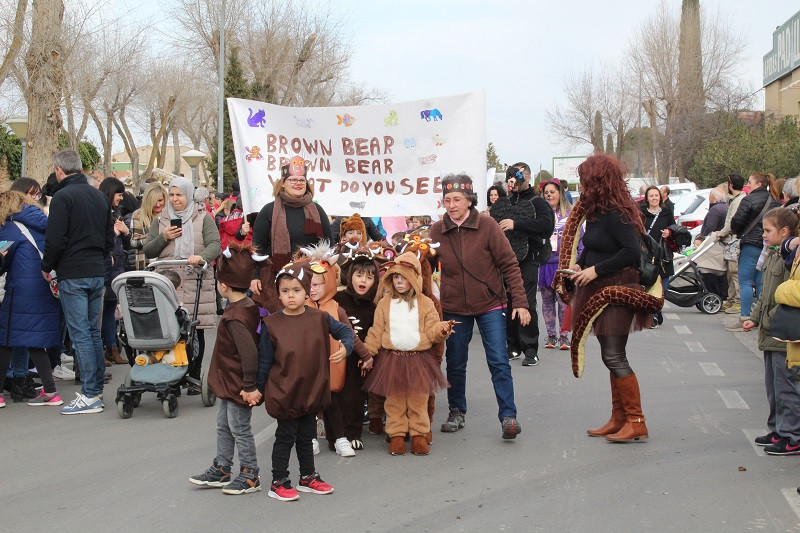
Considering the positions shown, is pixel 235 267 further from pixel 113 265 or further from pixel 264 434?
pixel 113 265

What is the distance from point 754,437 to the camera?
7.54m

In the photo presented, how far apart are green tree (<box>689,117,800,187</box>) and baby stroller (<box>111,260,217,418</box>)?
22496 mm

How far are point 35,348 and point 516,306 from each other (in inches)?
176

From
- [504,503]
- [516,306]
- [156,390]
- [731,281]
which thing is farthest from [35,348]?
[731,281]

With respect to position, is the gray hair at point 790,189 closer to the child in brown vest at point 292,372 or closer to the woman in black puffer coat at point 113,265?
the child in brown vest at point 292,372

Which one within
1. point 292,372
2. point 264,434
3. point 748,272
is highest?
point 292,372

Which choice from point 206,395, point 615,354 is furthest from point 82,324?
point 615,354

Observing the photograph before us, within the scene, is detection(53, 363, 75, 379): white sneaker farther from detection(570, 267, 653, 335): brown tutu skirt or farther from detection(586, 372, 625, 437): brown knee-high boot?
detection(586, 372, 625, 437): brown knee-high boot

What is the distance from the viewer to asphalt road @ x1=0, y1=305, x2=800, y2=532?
5.67 metres

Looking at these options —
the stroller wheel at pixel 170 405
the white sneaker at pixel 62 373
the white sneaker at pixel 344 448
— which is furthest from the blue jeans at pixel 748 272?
the white sneaker at pixel 62 373

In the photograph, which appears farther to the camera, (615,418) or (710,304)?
(710,304)

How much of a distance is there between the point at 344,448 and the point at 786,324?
3093mm

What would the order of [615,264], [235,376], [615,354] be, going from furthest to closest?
[615,354]
[615,264]
[235,376]

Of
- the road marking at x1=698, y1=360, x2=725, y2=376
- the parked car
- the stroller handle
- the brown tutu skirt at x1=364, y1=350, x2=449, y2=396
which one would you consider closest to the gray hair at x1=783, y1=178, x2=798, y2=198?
the road marking at x1=698, y1=360, x2=725, y2=376
